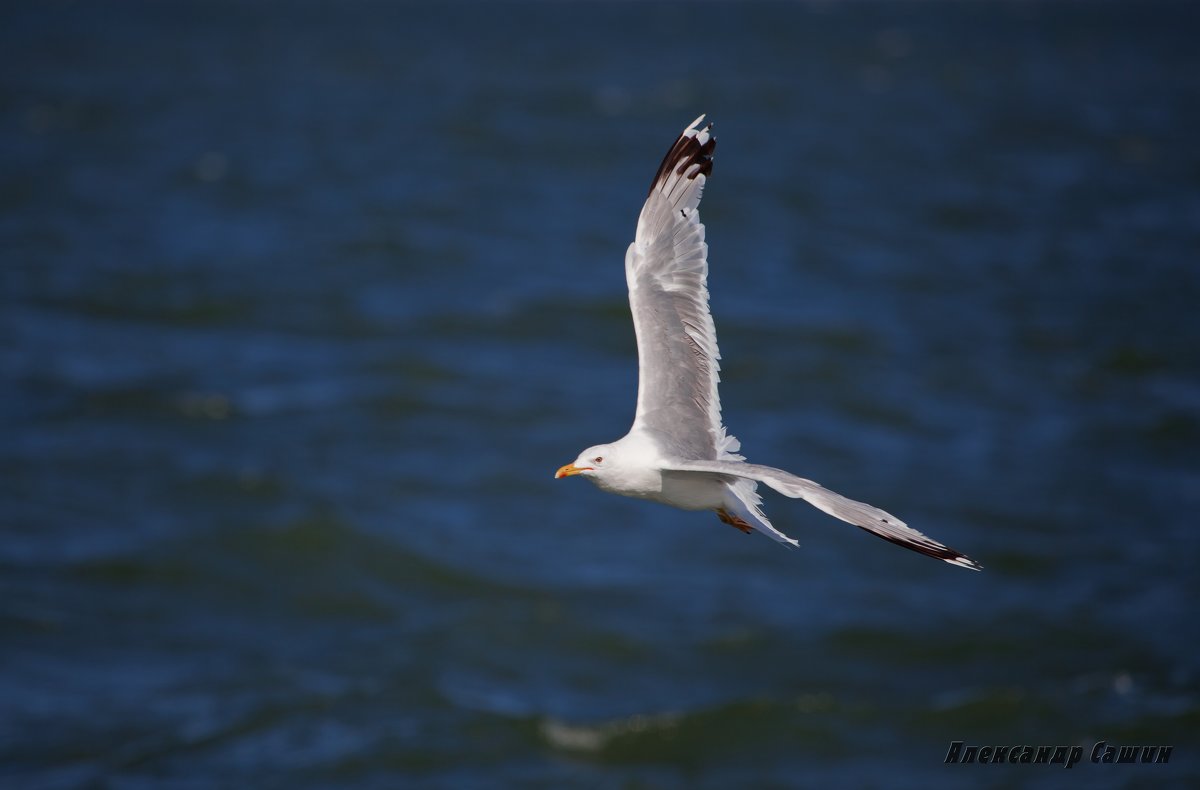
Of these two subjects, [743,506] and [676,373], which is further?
[676,373]

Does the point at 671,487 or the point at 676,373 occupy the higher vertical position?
the point at 676,373

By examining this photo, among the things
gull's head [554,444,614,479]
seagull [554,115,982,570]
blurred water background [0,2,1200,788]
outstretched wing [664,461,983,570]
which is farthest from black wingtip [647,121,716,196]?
blurred water background [0,2,1200,788]

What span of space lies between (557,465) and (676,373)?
18.7 metres

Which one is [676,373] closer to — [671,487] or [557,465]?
[671,487]

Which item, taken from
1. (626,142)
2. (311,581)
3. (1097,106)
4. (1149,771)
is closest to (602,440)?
(311,581)

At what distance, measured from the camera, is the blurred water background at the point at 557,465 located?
1817 centimetres

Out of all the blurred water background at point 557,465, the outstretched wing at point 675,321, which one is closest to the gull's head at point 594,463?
the outstretched wing at point 675,321

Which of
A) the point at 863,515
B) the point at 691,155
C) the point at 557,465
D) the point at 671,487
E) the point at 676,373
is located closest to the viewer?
the point at 863,515

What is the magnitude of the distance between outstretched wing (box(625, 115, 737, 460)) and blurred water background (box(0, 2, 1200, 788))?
31.5 feet

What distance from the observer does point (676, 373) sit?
27.5ft

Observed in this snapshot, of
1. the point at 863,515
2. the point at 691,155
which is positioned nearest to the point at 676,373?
the point at 691,155

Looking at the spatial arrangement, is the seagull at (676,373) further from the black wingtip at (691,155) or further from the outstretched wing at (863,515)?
the outstretched wing at (863,515)

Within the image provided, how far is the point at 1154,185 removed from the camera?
163 ft

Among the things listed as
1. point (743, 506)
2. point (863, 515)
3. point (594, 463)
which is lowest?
point (863, 515)
